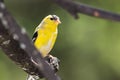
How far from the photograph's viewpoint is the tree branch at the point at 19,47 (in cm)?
75

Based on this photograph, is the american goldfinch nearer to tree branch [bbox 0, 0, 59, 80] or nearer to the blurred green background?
tree branch [bbox 0, 0, 59, 80]

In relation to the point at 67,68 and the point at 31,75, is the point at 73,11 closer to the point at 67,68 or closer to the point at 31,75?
the point at 31,75

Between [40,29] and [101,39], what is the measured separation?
4.55m

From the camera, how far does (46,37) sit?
3047 millimetres

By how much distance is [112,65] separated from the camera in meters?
7.69

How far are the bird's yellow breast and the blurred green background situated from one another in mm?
4167

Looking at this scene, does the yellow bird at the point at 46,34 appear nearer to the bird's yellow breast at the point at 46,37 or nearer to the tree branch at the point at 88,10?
the bird's yellow breast at the point at 46,37

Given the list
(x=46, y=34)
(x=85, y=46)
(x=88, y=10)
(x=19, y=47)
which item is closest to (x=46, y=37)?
(x=46, y=34)

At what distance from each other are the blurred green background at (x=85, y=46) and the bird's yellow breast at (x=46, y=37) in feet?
13.7

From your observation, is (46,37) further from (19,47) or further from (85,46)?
(85,46)

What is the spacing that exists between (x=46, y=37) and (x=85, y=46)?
4.58m

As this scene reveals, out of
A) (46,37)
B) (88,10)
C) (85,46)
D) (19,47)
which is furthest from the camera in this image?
(85,46)

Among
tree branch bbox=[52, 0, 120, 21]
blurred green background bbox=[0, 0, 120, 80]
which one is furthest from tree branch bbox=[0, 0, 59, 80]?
blurred green background bbox=[0, 0, 120, 80]

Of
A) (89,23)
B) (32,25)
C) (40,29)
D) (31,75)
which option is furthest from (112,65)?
(31,75)
